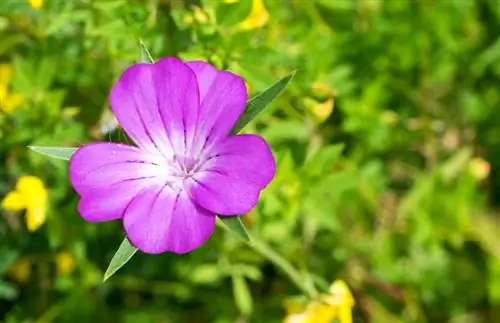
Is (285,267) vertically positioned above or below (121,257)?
below

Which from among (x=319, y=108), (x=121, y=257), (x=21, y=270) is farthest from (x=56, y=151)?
(x=21, y=270)

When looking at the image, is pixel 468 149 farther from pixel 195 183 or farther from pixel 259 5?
pixel 195 183

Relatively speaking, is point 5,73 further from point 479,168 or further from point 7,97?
point 479,168

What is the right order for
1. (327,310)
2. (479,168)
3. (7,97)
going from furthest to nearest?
1. (479,168)
2. (7,97)
3. (327,310)

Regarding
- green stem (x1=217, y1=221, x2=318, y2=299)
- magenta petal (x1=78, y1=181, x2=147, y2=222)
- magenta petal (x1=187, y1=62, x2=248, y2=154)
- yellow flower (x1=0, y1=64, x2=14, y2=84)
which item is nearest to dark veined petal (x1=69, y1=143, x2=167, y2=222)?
magenta petal (x1=78, y1=181, x2=147, y2=222)

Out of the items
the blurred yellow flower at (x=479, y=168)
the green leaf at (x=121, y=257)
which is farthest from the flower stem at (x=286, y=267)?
the blurred yellow flower at (x=479, y=168)

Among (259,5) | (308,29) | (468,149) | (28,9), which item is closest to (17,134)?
(28,9)
